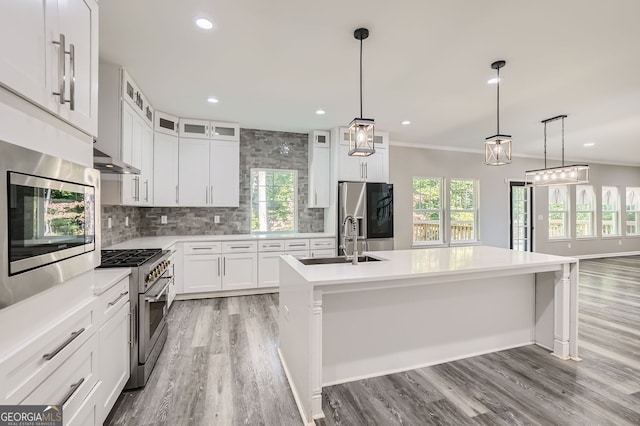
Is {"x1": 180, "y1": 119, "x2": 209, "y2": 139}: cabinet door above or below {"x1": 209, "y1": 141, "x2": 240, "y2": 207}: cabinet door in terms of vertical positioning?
above

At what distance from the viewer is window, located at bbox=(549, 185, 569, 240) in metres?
7.57

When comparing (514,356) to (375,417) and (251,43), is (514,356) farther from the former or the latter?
(251,43)

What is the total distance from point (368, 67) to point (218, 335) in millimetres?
3124

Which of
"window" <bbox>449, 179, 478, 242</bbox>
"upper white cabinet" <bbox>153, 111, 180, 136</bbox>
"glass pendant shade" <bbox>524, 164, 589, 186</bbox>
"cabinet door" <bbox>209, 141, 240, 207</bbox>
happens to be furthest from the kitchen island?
"window" <bbox>449, 179, 478, 242</bbox>

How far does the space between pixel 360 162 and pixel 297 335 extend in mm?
3470

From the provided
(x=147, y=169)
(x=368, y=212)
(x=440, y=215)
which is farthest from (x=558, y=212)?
(x=147, y=169)

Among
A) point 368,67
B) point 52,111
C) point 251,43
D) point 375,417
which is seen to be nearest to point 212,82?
point 251,43

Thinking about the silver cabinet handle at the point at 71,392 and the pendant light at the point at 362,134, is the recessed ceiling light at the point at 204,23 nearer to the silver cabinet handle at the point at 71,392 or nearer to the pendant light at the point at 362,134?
the pendant light at the point at 362,134

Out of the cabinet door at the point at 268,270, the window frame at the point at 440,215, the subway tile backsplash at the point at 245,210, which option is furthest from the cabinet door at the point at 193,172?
the window frame at the point at 440,215

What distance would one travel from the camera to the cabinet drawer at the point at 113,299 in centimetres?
170

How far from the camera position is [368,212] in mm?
4781

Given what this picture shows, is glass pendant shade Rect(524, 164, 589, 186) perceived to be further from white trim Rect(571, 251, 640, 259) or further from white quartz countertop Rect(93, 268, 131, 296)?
white trim Rect(571, 251, 640, 259)

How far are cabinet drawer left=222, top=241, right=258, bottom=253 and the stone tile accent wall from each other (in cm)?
124

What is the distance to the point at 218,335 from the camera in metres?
3.12
